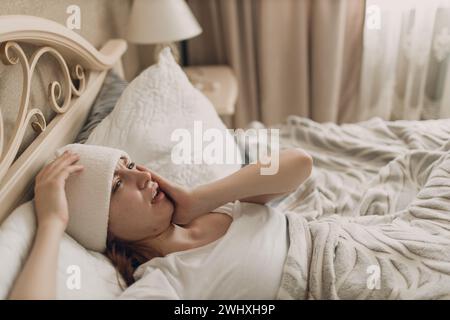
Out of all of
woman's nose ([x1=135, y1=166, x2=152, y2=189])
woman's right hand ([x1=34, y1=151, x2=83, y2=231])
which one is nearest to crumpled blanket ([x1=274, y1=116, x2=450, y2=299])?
woman's nose ([x1=135, y1=166, x2=152, y2=189])

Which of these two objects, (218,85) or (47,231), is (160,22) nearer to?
(218,85)

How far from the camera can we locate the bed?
865mm

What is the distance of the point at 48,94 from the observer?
1.17 metres

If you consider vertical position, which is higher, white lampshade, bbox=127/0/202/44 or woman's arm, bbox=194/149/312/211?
white lampshade, bbox=127/0/202/44

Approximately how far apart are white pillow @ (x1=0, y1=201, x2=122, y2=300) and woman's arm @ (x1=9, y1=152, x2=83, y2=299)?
2 cm

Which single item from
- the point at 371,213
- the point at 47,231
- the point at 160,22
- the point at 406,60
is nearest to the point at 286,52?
the point at 406,60

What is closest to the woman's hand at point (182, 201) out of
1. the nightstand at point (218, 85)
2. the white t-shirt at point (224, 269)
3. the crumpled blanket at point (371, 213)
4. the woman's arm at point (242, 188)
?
the woman's arm at point (242, 188)

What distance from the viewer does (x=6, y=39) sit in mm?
916

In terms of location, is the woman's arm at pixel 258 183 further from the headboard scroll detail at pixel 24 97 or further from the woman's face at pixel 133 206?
the headboard scroll detail at pixel 24 97

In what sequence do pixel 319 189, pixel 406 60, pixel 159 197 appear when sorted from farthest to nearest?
pixel 406 60 → pixel 319 189 → pixel 159 197

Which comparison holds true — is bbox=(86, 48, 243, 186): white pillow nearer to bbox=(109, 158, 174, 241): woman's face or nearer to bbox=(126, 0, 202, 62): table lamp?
bbox=(109, 158, 174, 241): woman's face

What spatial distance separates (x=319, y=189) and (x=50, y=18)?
0.98 metres
